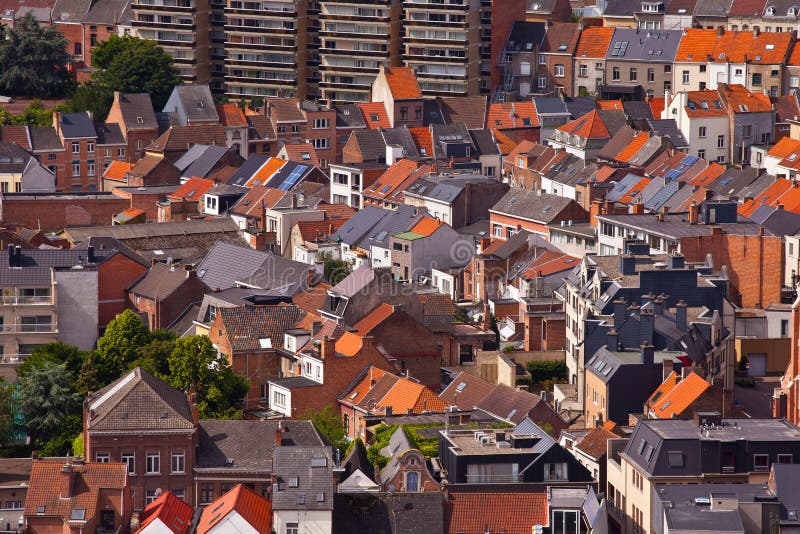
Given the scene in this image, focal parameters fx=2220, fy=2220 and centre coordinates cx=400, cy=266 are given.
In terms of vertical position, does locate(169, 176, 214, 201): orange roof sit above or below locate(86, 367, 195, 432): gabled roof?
above

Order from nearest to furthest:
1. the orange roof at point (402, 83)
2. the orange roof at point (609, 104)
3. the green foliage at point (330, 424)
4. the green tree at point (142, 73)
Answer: the green foliage at point (330, 424) < the orange roof at point (609, 104) < the orange roof at point (402, 83) < the green tree at point (142, 73)

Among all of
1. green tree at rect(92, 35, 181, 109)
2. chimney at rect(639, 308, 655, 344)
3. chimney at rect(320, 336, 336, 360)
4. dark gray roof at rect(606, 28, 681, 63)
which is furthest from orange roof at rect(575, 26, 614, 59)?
chimney at rect(320, 336, 336, 360)

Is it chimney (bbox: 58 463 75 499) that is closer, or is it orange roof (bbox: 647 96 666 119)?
chimney (bbox: 58 463 75 499)

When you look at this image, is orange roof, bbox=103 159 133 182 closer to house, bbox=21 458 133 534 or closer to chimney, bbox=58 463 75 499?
house, bbox=21 458 133 534

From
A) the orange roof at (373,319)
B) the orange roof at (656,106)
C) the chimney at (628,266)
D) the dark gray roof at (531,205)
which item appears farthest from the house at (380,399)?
the orange roof at (656,106)

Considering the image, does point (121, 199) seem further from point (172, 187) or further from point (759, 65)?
point (759, 65)

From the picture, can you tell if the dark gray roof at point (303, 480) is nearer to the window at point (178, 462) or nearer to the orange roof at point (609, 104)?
the window at point (178, 462)

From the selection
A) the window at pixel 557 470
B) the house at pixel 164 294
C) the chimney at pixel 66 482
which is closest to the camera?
the chimney at pixel 66 482
